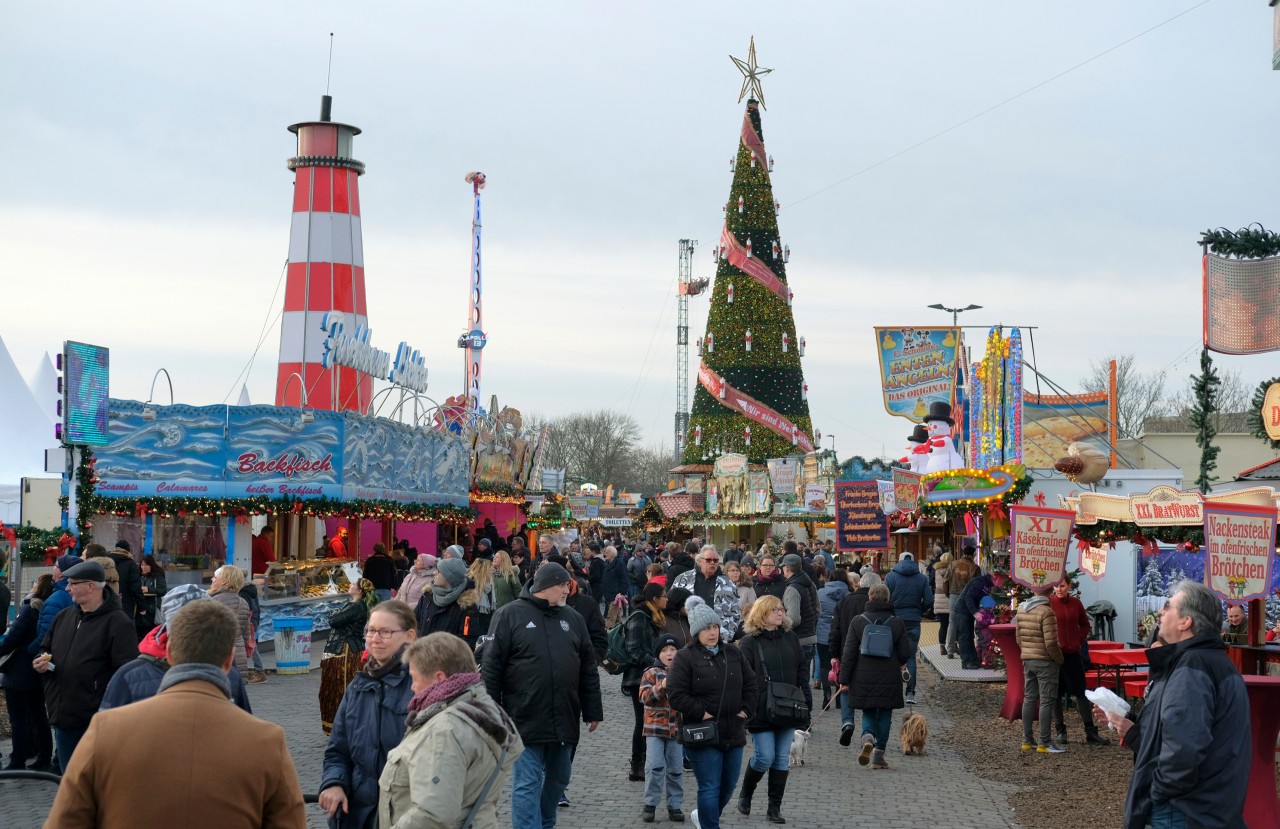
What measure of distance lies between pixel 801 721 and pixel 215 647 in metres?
5.84

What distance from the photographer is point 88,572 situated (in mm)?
7984

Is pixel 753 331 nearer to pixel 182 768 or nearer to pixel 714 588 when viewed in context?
pixel 714 588

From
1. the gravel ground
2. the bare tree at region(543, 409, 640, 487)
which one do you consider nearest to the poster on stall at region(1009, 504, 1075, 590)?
the gravel ground

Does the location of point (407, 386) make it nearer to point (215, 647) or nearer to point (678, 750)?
point (678, 750)

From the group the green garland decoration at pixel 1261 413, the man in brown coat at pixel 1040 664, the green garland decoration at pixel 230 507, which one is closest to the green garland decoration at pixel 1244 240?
the green garland decoration at pixel 1261 413

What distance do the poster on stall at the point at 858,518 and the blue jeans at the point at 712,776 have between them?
1693 centimetres

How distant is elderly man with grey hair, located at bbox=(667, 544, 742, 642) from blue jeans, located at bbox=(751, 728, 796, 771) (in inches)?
31.2

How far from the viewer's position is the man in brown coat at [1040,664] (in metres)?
12.5

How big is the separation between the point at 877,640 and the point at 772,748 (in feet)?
9.08

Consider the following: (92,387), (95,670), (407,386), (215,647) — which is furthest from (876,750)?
(407,386)

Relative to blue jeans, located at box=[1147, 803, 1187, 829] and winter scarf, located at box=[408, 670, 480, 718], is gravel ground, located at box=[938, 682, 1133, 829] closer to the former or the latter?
blue jeans, located at box=[1147, 803, 1187, 829]

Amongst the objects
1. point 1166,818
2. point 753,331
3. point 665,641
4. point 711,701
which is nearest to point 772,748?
point 665,641

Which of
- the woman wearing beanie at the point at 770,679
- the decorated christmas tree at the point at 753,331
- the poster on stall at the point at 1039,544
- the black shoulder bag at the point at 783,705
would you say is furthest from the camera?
the decorated christmas tree at the point at 753,331

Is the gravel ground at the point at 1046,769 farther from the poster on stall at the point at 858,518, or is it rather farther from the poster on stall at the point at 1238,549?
the poster on stall at the point at 858,518
